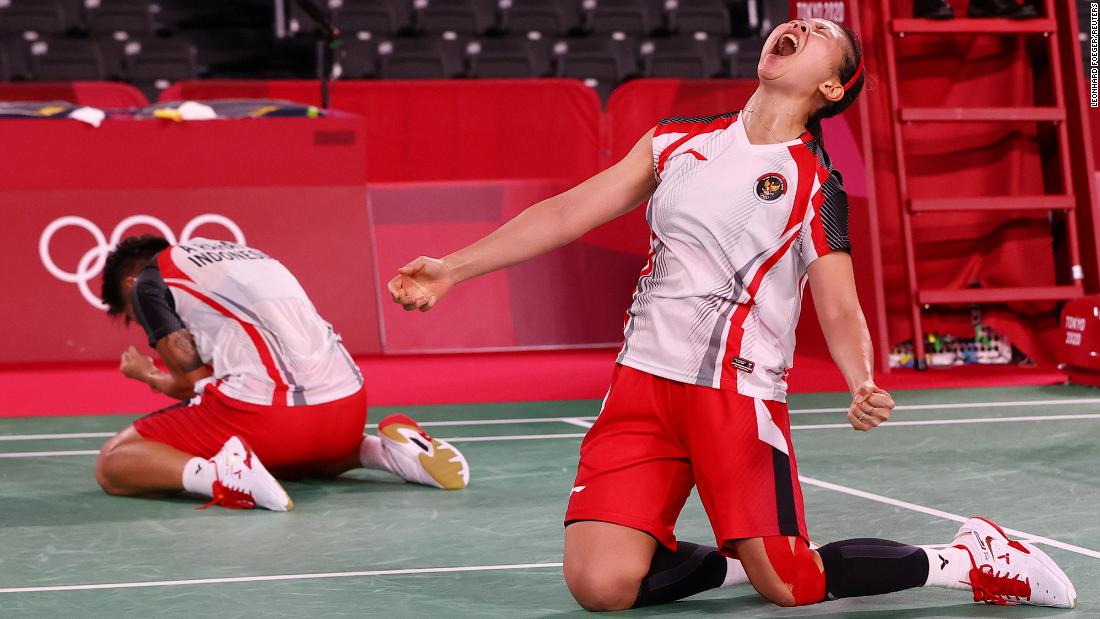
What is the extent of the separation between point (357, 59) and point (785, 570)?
12423 millimetres

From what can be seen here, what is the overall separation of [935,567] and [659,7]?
1365 centimetres

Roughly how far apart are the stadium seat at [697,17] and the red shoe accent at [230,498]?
12.2m

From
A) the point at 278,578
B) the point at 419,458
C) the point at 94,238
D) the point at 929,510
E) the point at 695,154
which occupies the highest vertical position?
the point at 94,238

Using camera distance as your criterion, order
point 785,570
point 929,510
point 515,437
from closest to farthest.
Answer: point 785,570, point 929,510, point 515,437

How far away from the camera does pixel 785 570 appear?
3414 mm

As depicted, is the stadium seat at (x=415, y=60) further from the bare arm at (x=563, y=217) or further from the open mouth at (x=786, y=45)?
the open mouth at (x=786, y=45)

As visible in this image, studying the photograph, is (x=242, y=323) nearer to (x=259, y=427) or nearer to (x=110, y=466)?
(x=259, y=427)

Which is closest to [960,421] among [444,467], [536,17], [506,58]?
[444,467]

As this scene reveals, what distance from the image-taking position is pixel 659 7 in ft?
54.1

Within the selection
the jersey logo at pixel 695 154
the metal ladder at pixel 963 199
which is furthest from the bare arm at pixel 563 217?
the metal ladder at pixel 963 199

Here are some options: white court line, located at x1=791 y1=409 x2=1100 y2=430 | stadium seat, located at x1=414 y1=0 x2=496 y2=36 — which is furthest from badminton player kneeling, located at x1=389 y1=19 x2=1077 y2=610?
stadium seat, located at x1=414 y1=0 x2=496 y2=36

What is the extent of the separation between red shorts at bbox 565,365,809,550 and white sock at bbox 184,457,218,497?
1.89 m

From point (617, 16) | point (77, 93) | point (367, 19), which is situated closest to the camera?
point (77, 93)

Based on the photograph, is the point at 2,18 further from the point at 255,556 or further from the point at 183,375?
the point at 255,556
